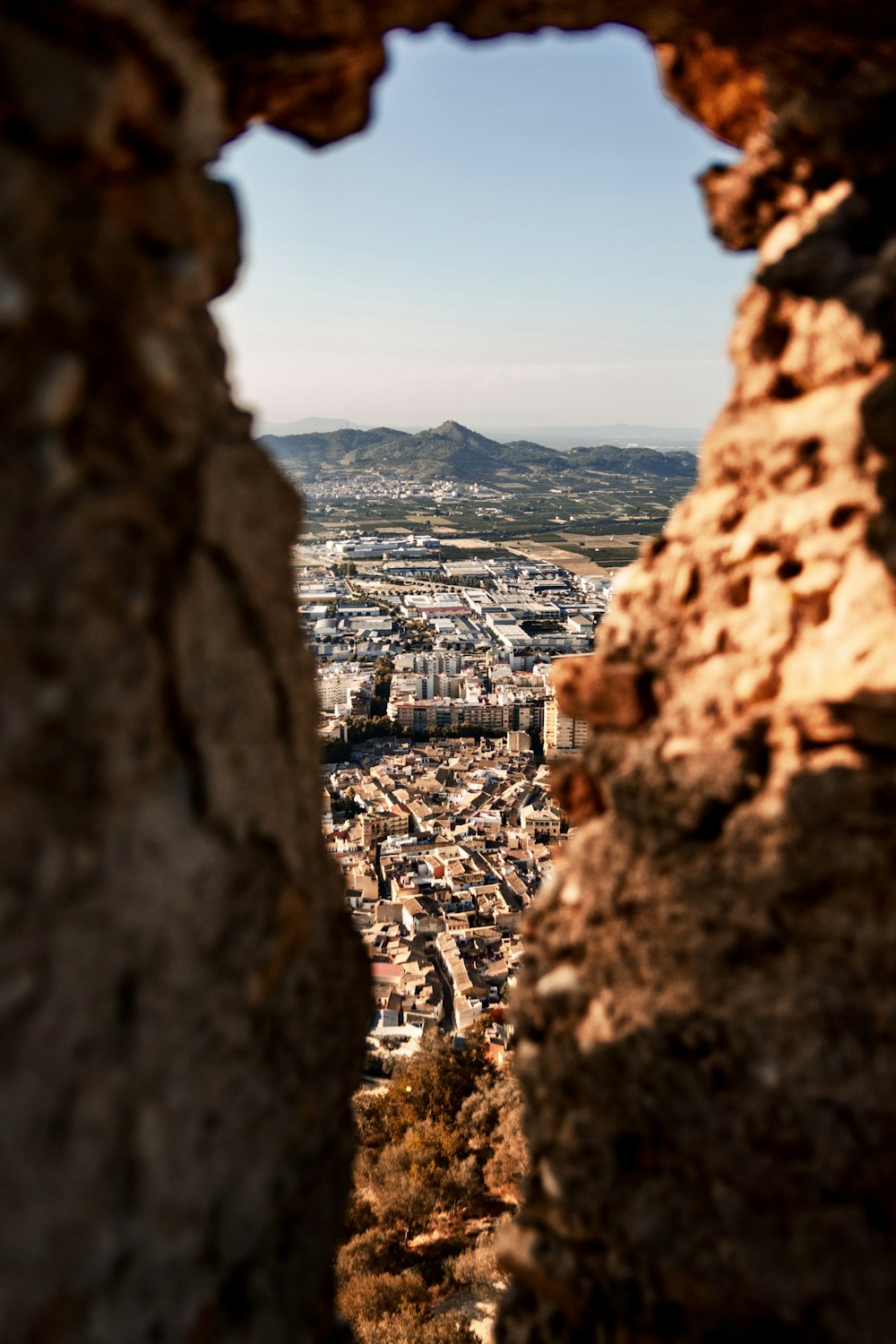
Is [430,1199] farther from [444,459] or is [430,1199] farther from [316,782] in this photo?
[444,459]

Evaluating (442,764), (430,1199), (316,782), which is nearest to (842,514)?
(316,782)

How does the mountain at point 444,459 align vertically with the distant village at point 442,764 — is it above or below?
above

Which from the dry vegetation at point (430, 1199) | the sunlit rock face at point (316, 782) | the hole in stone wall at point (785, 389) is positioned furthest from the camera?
the dry vegetation at point (430, 1199)

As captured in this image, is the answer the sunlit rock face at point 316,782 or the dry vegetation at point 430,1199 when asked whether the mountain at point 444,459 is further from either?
the sunlit rock face at point 316,782

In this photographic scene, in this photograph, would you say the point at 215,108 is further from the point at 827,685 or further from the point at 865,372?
the point at 827,685

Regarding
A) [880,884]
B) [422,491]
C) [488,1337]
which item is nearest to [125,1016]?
[880,884]

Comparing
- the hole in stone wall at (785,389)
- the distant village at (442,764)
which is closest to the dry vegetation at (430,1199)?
the distant village at (442,764)

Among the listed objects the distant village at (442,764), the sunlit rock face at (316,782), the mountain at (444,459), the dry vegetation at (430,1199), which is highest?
the mountain at (444,459)
